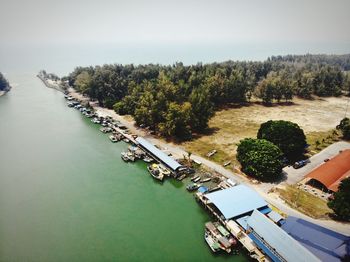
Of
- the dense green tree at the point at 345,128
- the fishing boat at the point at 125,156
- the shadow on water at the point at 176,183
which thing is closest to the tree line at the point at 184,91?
the fishing boat at the point at 125,156

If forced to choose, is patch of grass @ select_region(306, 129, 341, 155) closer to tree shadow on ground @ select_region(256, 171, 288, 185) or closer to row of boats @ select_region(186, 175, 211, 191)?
tree shadow on ground @ select_region(256, 171, 288, 185)

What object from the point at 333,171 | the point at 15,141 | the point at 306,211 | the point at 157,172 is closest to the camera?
the point at 306,211

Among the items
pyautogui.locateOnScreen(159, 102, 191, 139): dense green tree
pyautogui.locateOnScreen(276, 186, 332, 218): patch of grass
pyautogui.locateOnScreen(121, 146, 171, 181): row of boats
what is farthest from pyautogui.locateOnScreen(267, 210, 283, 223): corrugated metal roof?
pyautogui.locateOnScreen(159, 102, 191, 139): dense green tree

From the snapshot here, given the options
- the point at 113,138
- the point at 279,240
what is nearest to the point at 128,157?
the point at 113,138

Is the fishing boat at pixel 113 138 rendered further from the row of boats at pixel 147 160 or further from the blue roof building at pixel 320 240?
the blue roof building at pixel 320 240

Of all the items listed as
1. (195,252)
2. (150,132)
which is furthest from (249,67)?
(195,252)

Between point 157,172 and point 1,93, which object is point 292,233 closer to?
point 157,172

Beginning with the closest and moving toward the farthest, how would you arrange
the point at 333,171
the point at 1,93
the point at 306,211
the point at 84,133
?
the point at 306,211 → the point at 333,171 → the point at 84,133 → the point at 1,93
